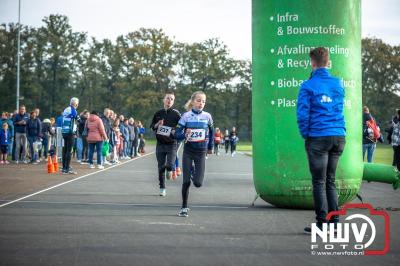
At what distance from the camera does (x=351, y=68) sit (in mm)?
9812

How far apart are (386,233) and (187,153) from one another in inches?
133

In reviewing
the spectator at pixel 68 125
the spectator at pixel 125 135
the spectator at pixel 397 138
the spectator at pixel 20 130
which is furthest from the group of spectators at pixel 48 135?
the spectator at pixel 397 138

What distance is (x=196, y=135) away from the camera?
9.70 metres

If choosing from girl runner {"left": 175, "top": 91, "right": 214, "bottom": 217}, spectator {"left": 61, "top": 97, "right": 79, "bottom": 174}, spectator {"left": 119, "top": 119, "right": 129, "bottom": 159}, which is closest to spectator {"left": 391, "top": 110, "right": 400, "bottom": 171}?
spectator {"left": 61, "top": 97, "right": 79, "bottom": 174}

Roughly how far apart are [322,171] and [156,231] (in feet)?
6.91

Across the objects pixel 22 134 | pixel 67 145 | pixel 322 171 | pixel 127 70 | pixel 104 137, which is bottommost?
pixel 322 171

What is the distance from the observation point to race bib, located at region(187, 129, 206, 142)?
9.69 metres

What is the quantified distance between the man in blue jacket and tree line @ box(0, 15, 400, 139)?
8065 centimetres

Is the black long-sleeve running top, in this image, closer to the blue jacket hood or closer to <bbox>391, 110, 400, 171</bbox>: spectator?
the blue jacket hood

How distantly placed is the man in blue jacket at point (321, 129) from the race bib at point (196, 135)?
2.54 m

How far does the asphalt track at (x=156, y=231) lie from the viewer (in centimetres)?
598

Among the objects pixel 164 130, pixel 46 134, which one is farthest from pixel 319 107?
pixel 46 134

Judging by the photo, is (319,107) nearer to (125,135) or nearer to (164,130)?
(164,130)

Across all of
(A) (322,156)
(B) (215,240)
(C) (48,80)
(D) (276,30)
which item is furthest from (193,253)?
(C) (48,80)
